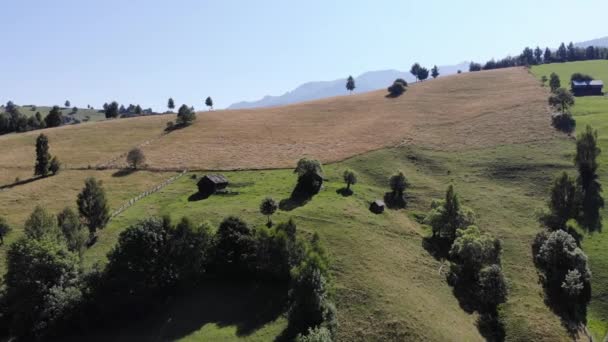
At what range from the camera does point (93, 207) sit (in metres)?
82.8

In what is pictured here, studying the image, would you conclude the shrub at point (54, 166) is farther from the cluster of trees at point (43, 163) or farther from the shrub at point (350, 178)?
the shrub at point (350, 178)

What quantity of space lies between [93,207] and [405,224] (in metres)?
59.4

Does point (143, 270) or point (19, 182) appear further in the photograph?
point (19, 182)

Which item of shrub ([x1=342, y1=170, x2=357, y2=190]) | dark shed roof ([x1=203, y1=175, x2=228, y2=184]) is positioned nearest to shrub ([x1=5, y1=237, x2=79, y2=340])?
dark shed roof ([x1=203, y1=175, x2=228, y2=184])

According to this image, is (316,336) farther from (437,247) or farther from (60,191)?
(60,191)

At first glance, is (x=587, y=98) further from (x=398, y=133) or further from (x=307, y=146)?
(x=307, y=146)

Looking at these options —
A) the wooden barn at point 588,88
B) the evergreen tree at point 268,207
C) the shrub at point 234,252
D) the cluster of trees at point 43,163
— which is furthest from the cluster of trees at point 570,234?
the cluster of trees at point 43,163

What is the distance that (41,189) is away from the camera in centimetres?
10144

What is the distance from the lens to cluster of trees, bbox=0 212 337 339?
61688 mm

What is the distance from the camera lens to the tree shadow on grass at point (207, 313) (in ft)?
197

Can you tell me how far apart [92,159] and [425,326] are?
104 m

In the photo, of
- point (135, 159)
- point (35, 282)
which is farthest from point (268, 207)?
point (135, 159)

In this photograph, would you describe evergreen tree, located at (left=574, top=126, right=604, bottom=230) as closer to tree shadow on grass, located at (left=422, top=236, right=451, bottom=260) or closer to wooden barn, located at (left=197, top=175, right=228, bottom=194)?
tree shadow on grass, located at (left=422, top=236, right=451, bottom=260)

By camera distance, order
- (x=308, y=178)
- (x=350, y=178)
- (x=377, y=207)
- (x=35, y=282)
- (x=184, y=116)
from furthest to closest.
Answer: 1. (x=184, y=116)
2. (x=350, y=178)
3. (x=308, y=178)
4. (x=377, y=207)
5. (x=35, y=282)
